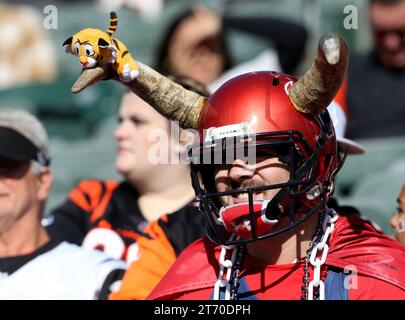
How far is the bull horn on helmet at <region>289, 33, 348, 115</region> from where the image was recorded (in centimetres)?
213

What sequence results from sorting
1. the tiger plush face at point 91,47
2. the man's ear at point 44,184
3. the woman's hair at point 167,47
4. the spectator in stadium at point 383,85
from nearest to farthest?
the tiger plush face at point 91,47, the man's ear at point 44,184, the spectator in stadium at point 383,85, the woman's hair at point 167,47

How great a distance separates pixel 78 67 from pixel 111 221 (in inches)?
125

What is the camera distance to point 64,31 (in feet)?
22.7

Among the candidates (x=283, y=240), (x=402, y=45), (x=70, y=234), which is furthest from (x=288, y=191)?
(x=402, y=45)

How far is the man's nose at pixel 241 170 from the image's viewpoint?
2334 mm

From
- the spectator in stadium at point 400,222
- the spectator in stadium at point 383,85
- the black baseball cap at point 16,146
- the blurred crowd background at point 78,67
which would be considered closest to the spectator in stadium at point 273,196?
the spectator in stadium at point 400,222

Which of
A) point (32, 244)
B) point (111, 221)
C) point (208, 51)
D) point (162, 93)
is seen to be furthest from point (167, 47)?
point (162, 93)

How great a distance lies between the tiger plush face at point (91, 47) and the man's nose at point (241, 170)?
453 millimetres

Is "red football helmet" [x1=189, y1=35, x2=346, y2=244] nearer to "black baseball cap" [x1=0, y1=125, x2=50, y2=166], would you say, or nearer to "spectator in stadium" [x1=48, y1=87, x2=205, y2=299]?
"black baseball cap" [x1=0, y1=125, x2=50, y2=166]

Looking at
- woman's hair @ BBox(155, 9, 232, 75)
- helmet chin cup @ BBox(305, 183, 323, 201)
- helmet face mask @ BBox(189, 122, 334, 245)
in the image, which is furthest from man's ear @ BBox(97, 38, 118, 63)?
woman's hair @ BBox(155, 9, 232, 75)

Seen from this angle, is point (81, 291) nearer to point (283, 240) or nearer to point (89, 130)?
point (283, 240)

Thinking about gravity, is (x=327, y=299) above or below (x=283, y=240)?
below

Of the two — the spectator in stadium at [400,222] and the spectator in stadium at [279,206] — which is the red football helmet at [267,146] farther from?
the spectator in stadium at [400,222]

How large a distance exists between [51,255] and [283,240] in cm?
119
